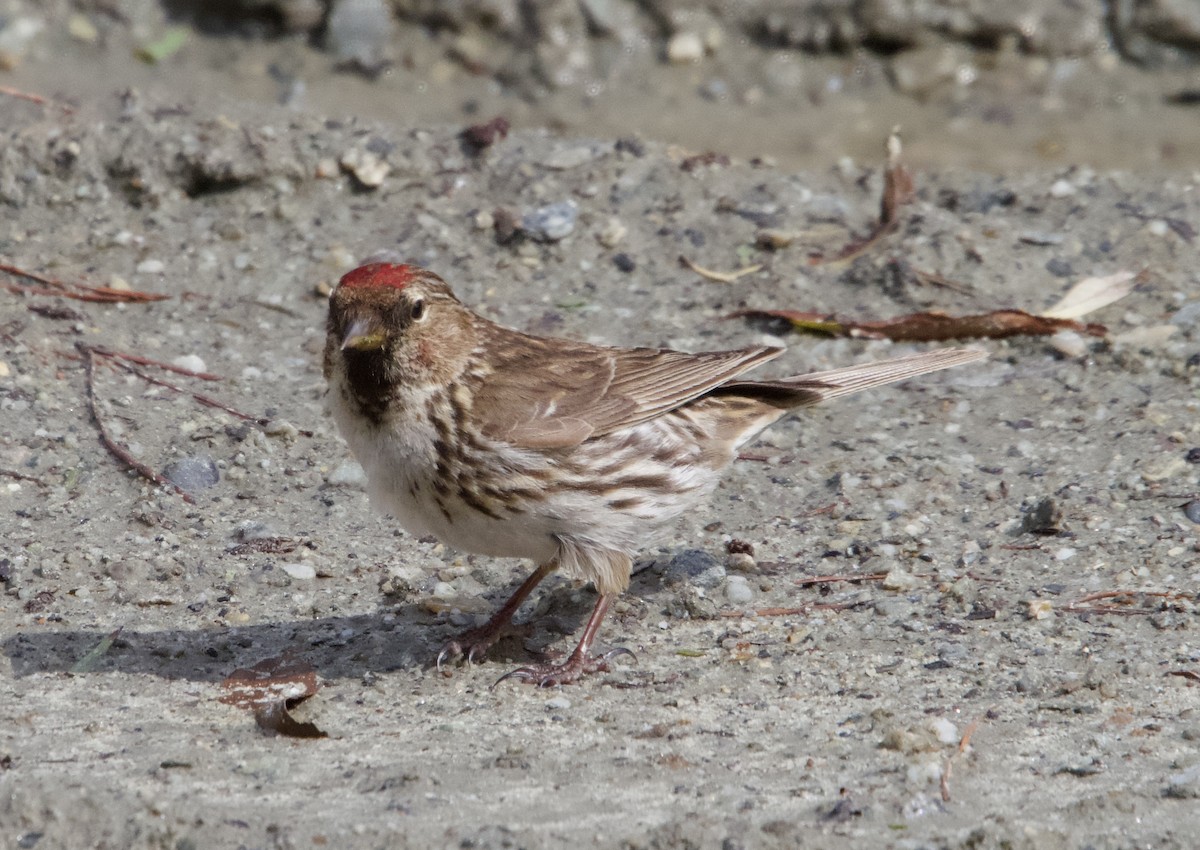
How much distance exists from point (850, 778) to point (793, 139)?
622 cm

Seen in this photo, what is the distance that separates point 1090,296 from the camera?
24.0ft

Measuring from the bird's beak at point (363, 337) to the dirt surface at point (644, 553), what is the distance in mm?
1123

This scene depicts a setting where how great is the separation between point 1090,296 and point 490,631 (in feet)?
11.7

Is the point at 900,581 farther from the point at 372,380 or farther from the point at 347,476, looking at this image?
the point at 347,476

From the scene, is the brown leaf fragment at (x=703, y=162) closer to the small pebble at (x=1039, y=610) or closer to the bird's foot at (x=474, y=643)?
the bird's foot at (x=474, y=643)

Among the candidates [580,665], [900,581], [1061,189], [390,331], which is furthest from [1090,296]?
[390,331]

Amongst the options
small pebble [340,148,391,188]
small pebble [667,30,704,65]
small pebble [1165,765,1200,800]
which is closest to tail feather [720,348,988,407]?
small pebble [1165,765,1200,800]

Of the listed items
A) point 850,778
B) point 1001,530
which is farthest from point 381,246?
point 850,778

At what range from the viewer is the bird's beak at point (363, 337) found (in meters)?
4.68

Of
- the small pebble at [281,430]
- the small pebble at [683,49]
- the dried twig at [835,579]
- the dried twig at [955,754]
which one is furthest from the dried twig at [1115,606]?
the small pebble at [683,49]

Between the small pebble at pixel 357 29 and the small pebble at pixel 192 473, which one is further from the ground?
the small pebble at pixel 357 29

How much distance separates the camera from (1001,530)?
590 centimetres

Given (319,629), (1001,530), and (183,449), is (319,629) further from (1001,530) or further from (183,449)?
(1001,530)

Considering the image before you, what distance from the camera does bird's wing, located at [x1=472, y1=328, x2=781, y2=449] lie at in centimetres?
500
